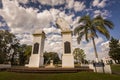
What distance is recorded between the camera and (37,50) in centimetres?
2328

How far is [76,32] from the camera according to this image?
75.3 ft

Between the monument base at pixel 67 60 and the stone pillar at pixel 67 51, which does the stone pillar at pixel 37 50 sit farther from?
the monument base at pixel 67 60

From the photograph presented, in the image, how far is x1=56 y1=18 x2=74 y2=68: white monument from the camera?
21.4 metres

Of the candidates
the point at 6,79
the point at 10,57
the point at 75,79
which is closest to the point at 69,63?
the point at 75,79

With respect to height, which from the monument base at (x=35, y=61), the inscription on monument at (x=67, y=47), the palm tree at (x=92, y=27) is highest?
the palm tree at (x=92, y=27)

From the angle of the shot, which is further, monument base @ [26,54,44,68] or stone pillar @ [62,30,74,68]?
monument base @ [26,54,44,68]

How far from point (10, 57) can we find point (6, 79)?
47.2 m

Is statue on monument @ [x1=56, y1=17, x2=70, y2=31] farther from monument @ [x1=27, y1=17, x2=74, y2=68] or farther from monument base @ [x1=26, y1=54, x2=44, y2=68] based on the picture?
monument base @ [x1=26, y1=54, x2=44, y2=68]

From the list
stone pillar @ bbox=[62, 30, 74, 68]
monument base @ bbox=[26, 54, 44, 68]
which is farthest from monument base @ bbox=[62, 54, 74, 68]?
monument base @ bbox=[26, 54, 44, 68]

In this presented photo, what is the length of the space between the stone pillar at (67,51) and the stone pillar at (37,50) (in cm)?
469

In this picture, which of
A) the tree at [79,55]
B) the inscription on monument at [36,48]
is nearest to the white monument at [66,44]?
the inscription on monument at [36,48]

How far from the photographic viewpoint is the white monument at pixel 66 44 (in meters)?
21.4

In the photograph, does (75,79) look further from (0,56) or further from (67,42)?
(0,56)

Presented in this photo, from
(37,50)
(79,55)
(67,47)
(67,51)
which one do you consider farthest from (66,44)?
(79,55)
